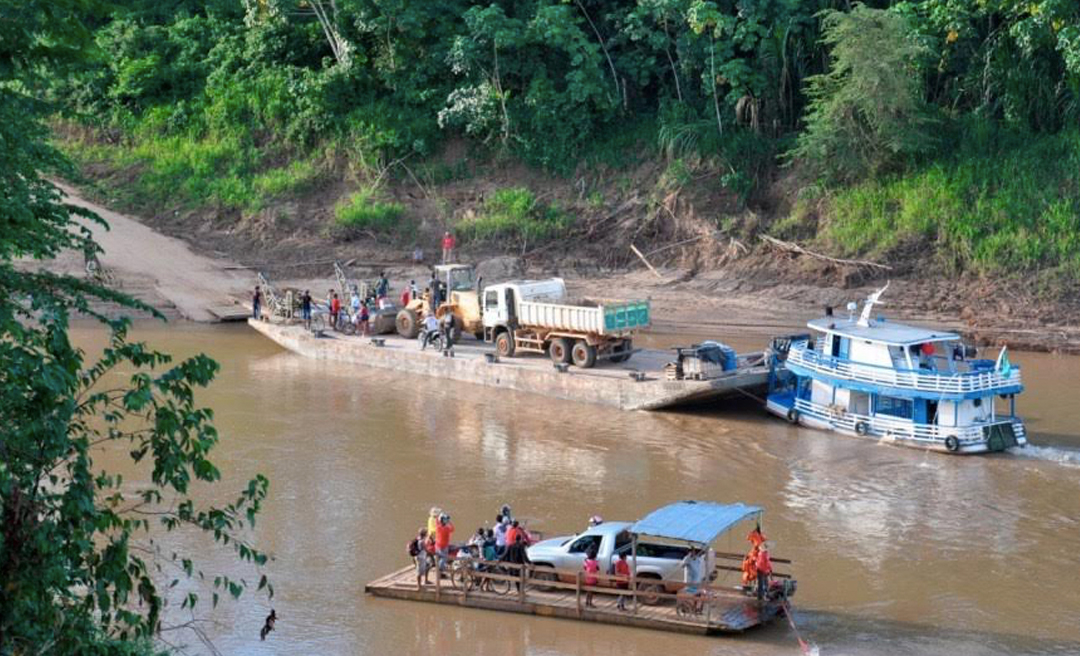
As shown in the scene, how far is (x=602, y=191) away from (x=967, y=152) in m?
10.6

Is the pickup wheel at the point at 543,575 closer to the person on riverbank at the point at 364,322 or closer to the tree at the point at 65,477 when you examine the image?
the tree at the point at 65,477

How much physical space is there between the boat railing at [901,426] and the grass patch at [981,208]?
12.6 meters

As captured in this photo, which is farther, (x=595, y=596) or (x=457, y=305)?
(x=457, y=305)

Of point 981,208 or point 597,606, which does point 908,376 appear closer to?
point 597,606

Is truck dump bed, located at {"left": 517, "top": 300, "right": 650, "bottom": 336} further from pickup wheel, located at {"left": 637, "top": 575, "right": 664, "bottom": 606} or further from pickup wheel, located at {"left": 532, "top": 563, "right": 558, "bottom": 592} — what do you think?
pickup wheel, located at {"left": 637, "top": 575, "right": 664, "bottom": 606}

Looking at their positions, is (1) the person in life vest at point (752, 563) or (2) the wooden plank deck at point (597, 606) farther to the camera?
(1) the person in life vest at point (752, 563)

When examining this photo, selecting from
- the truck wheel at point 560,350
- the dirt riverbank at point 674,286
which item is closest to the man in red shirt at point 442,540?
the truck wheel at point 560,350

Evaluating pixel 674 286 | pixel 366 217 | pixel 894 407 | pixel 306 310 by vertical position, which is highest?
pixel 366 217

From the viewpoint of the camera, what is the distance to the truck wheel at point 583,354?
32.2 meters

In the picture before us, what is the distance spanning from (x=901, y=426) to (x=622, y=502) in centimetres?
644

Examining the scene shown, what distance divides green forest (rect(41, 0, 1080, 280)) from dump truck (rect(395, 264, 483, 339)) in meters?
8.81

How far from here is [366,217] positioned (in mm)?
46844

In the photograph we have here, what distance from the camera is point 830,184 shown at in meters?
43.5

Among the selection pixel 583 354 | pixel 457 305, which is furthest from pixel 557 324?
pixel 457 305
